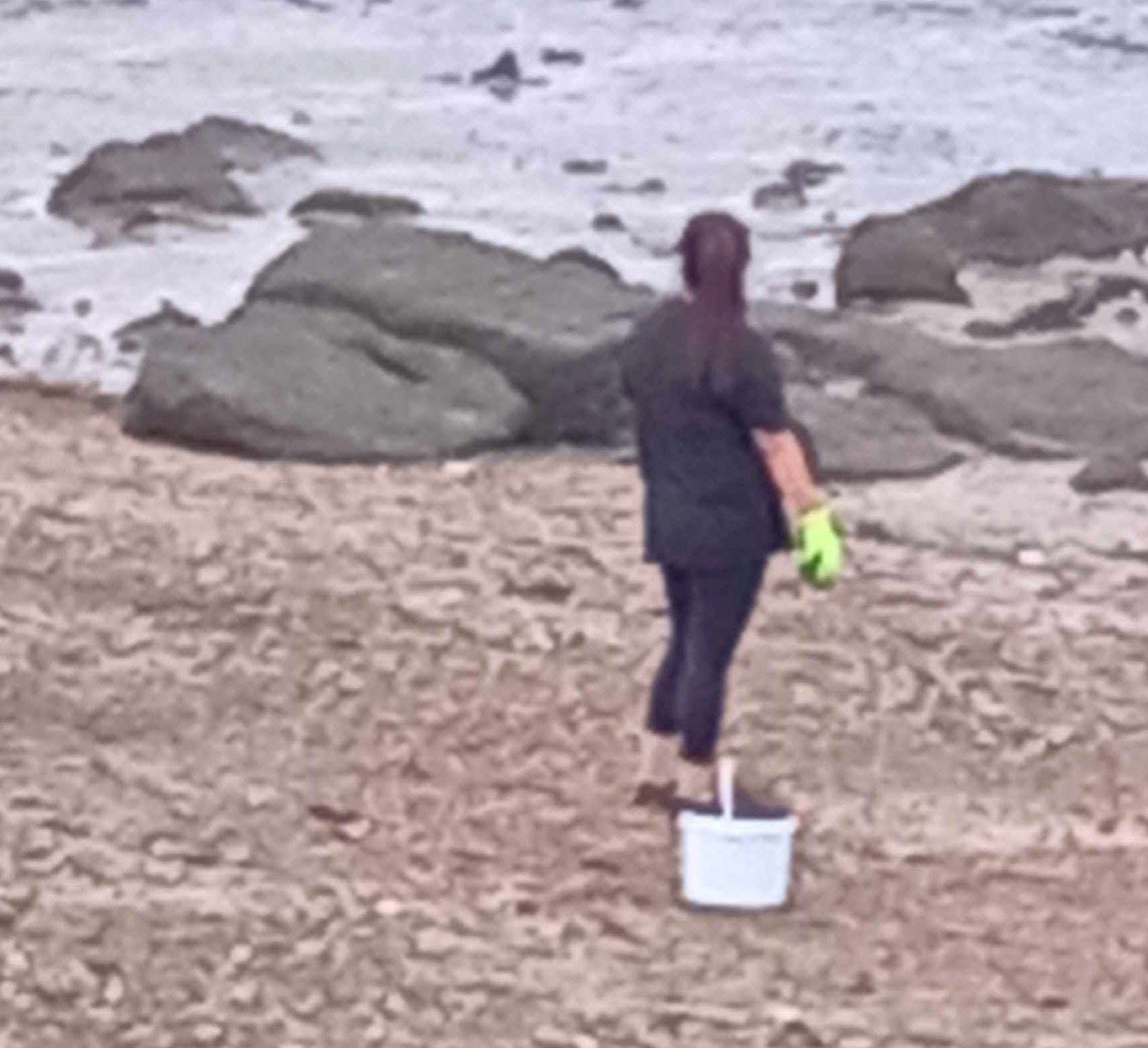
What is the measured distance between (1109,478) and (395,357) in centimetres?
198

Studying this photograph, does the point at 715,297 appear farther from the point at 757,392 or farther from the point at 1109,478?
the point at 1109,478

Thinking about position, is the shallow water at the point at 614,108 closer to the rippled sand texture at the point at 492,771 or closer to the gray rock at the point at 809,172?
the gray rock at the point at 809,172

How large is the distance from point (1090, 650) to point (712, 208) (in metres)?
1.76

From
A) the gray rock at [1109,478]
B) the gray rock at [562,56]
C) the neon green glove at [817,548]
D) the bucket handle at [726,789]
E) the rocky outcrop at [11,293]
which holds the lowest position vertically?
the gray rock at [1109,478]

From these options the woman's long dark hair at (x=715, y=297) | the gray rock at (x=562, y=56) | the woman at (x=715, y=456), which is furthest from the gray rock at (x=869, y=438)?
the woman's long dark hair at (x=715, y=297)

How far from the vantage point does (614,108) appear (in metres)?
9.01

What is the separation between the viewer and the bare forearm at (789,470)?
19.7 feet

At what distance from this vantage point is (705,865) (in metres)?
6.16

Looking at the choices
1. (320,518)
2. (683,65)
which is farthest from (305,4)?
(320,518)

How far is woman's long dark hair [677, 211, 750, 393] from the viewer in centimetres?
604

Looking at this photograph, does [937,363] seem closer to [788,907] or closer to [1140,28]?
[1140,28]

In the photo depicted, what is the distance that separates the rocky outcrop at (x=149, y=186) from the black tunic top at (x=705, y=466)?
326cm

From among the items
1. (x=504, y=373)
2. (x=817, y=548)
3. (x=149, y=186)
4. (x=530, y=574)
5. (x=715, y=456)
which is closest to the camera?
(x=817, y=548)

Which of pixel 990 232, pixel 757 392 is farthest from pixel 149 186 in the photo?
pixel 757 392
